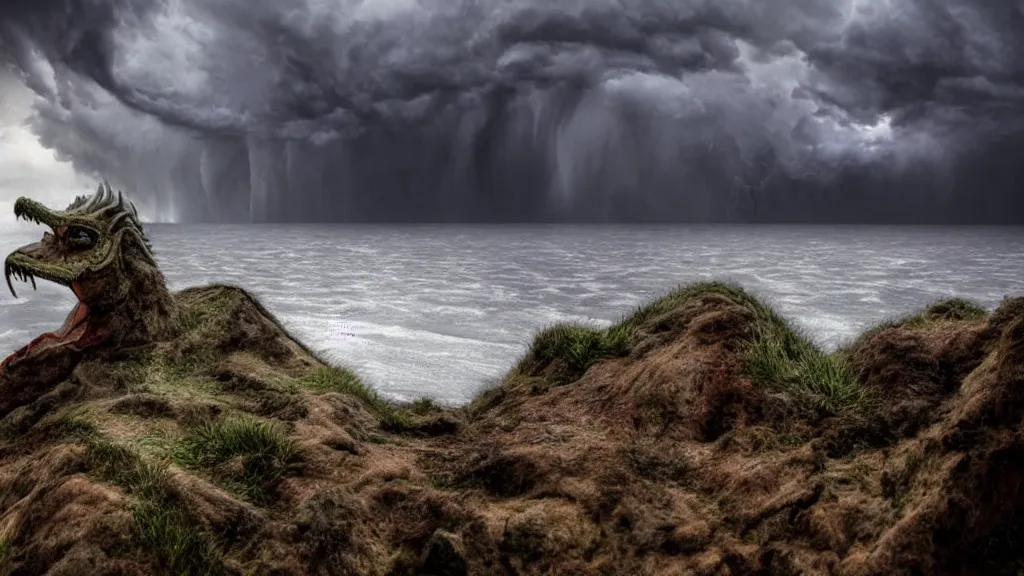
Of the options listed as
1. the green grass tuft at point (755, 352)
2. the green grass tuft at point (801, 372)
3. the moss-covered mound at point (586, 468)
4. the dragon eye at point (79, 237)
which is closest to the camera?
the moss-covered mound at point (586, 468)

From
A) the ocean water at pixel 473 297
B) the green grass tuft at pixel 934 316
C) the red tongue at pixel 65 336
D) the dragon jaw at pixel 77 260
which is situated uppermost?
the dragon jaw at pixel 77 260

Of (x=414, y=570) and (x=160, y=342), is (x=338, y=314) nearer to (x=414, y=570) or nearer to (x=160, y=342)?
(x=160, y=342)

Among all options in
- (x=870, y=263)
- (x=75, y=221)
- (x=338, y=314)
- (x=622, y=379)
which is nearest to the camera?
(x=622, y=379)

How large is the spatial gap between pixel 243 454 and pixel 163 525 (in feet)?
3.55

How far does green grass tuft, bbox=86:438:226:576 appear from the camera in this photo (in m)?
5.29

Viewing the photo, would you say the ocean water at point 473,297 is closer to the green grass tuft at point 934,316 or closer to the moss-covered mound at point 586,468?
the green grass tuft at point 934,316

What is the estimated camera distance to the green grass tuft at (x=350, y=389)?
801 centimetres

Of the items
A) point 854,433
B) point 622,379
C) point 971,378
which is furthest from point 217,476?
point 971,378

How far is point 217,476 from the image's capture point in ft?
20.2

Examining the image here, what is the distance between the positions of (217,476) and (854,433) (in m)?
4.52

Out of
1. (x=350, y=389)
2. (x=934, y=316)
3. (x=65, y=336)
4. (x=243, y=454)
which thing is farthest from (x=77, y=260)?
(x=934, y=316)

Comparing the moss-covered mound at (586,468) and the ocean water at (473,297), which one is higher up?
the moss-covered mound at (586,468)

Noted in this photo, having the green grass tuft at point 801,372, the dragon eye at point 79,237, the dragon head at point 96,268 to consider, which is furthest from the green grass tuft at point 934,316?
the dragon eye at point 79,237

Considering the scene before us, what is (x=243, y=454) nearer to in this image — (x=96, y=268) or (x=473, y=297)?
(x=96, y=268)
